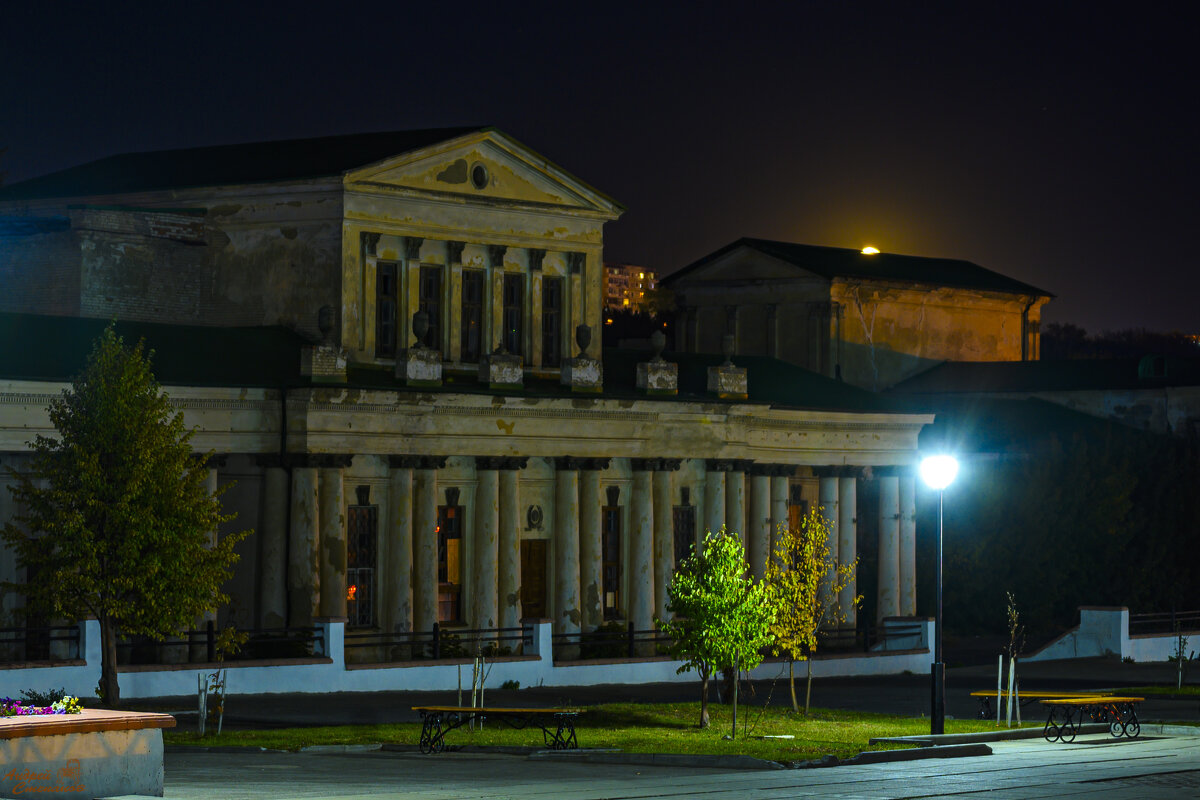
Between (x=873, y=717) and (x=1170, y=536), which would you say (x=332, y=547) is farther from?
(x=1170, y=536)

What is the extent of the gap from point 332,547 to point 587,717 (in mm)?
10301

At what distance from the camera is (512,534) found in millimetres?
45375

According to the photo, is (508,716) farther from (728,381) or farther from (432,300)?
(728,381)

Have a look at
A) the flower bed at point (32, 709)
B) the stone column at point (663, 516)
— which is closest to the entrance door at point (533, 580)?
the stone column at point (663, 516)

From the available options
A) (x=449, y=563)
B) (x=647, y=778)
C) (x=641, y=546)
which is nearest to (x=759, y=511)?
(x=641, y=546)

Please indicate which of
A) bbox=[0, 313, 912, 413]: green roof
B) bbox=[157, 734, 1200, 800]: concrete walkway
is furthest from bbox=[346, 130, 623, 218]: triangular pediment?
bbox=[157, 734, 1200, 800]: concrete walkway

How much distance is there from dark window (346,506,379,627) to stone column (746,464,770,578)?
37.9 feet

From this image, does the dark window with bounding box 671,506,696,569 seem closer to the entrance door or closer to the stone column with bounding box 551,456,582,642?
the stone column with bounding box 551,456,582,642

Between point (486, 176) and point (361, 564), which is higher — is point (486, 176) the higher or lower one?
the higher one

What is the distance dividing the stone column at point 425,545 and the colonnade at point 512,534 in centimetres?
2

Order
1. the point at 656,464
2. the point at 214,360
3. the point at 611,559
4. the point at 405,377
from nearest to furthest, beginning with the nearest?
the point at 214,360 < the point at 405,377 < the point at 656,464 < the point at 611,559

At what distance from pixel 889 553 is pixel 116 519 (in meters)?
27.0

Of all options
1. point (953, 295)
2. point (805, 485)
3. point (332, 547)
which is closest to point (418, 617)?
point (332, 547)

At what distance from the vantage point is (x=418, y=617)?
4366cm
